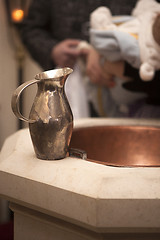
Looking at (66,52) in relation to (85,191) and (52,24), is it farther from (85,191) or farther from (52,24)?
(85,191)

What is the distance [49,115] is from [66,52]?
2.87 feet

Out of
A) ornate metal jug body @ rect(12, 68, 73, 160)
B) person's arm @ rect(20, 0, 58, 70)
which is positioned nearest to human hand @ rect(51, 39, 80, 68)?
person's arm @ rect(20, 0, 58, 70)

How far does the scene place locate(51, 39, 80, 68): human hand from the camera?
141cm

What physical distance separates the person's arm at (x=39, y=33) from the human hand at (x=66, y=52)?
0.04 meters

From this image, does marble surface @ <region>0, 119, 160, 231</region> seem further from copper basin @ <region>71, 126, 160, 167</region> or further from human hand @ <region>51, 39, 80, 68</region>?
human hand @ <region>51, 39, 80, 68</region>

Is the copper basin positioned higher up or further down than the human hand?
further down

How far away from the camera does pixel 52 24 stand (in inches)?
64.4

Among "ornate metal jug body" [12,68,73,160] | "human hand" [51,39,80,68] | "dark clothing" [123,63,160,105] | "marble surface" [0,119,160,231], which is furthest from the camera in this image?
"human hand" [51,39,80,68]

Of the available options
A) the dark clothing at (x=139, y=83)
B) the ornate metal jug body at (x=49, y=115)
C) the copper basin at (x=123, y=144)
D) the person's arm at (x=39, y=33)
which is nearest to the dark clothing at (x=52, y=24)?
the person's arm at (x=39, y=33)

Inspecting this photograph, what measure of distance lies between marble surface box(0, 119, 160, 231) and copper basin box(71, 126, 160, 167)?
0.80 ft

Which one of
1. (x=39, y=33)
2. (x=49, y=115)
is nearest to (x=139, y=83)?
(x=49, y=115)

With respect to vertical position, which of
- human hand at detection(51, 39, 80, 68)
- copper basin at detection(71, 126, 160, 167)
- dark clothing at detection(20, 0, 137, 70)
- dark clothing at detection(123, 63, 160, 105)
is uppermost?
dark clothing at detection(20, 0, 137, 70)

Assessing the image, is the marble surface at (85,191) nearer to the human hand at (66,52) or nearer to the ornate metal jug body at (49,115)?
the ornate metal jug body at (49,115)

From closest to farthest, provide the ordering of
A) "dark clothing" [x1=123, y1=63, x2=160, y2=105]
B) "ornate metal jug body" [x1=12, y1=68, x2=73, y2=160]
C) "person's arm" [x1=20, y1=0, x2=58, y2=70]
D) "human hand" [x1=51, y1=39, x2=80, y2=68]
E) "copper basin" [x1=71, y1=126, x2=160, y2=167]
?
"ornate metal jug body" [x1=12, y1=68, x2=73, y2=160]
"copper basin" [x1=71, y1=126, x2=160, y2=167]
"dark clothing" [x1=123, y1=63, x2=160, y2=105]
"human hand" [x1=51, y1=39, x2=80, y2=68]
"person's arm" [x1=20, y1=0, x2=58, y2=70]
